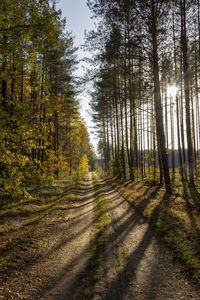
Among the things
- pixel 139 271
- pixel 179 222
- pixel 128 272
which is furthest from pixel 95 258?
pixel 179 222

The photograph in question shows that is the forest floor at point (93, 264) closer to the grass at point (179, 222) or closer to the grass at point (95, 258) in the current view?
the grass at point (95, 258)

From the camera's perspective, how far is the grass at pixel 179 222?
397 cm

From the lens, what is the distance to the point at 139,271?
3643 mm

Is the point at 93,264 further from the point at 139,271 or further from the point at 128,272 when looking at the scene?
the point at 139,271

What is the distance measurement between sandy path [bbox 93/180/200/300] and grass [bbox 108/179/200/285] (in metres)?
0.28

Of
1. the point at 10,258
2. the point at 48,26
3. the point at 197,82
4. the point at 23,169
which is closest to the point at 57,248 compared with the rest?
the point at 10,258

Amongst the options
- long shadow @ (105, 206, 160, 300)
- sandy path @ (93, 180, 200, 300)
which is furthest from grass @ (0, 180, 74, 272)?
long shadow @ (105, 206, 160, 300)

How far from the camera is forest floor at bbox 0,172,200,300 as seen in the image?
307cm

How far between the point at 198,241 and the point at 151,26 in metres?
11.3

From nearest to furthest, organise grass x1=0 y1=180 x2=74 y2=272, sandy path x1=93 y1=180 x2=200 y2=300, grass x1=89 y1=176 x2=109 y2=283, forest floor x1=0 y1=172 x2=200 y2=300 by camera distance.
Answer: sandy path x1=93 y1=180 x2=200 y2=300
forest floor x1=0 y1=172 x2=200 y2=300
grass x1=89 y1=176 x2=109 y2=283
grass x1=0 y1=180 x2=74 y2=272

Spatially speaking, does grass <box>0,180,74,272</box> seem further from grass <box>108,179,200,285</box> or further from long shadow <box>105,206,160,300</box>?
grass <box>108,179,200,285</box>

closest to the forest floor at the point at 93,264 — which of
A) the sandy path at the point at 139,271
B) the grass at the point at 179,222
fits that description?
the sandy path at the point at 139,271

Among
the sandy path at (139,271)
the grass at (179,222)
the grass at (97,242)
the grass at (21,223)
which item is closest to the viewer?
the sandy path at (139,271)

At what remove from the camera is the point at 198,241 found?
15.3 feet
